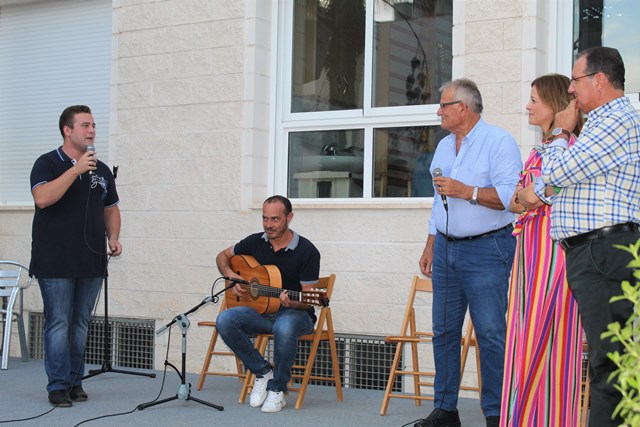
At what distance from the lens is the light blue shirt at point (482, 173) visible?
455 centimetres

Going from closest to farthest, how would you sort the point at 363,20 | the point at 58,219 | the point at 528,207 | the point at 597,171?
1. the point at 597,171
2. the point at 528,207
3. the point at 58,219
4. the point at 363,20

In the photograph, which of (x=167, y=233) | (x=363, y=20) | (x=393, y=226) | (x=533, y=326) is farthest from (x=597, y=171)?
(x=167, y=233)

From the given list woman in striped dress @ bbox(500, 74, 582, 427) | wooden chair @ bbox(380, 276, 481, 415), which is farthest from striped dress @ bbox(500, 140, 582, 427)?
wooden chair @ bbox(380, 276, 481, 415)

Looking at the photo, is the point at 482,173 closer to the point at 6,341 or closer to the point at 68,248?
the point at 68,248

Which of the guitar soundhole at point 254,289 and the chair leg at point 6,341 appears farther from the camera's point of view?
the chair leg at point 6,341

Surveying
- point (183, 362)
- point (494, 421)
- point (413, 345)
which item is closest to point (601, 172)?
point (494, 421)

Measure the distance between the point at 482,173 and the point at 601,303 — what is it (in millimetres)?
1456

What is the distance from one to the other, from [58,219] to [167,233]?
1752mm

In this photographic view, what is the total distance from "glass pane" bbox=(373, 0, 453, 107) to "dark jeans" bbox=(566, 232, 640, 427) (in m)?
3.36

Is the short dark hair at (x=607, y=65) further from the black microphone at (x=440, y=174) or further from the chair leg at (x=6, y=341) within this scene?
the chair leg at (x=6, y=341)

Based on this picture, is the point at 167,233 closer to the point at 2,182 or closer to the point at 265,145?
the point at 265,145

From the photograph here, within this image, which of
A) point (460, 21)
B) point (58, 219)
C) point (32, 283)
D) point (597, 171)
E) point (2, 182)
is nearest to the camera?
point (597, 171)

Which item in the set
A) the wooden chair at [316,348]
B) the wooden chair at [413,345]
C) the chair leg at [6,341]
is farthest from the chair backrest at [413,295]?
the chair leg at [6,341]

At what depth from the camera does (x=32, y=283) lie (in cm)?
789
